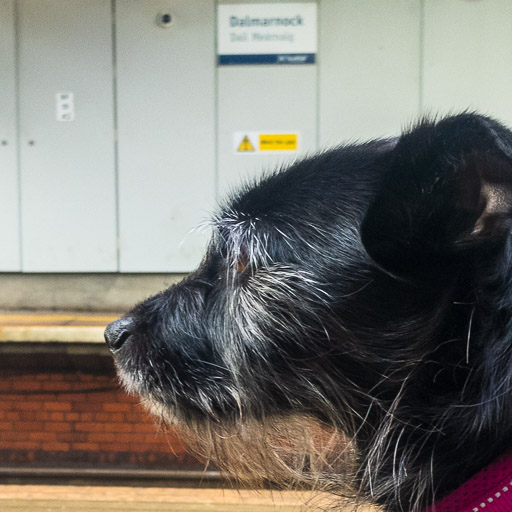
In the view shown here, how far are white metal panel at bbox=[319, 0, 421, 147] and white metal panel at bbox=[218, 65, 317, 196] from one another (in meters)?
0.10

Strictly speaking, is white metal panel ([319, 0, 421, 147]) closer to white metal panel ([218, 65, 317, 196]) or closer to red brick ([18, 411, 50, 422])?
white metal panel ([218, 65, 317, 196])

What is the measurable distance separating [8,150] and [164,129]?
123 centimetres

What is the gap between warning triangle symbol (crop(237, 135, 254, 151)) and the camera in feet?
14.0

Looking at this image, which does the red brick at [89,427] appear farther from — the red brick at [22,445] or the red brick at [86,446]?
the red brick at [22,445]

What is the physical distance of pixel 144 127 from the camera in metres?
4.30

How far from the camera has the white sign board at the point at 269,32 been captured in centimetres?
413

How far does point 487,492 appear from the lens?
84 cm

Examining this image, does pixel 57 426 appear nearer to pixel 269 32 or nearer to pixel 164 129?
pixel 164 129

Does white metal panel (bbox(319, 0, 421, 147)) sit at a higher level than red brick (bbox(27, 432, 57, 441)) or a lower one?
higher

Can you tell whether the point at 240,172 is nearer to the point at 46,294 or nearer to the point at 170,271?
the point at 170,271

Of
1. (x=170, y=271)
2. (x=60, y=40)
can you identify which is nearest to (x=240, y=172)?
(x=170, y=271)

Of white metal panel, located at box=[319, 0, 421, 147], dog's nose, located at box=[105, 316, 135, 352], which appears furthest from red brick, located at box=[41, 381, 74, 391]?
dog's nose, located at box=[105, 316, 135, 352]

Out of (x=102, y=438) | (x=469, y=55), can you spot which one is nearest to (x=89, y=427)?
(x=102, y=438)

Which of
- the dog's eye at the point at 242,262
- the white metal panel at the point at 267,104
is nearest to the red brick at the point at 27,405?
the white metal panel at the point at 267,104
